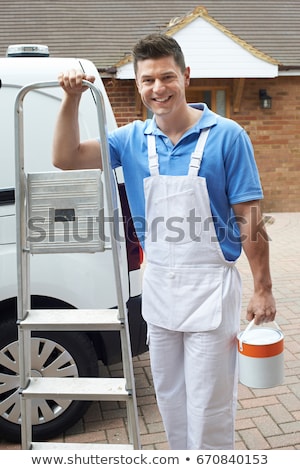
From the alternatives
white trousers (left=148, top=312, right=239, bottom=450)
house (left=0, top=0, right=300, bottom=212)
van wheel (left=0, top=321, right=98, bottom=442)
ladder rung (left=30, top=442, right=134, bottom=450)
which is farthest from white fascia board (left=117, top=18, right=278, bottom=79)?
ladder rung (left=30, top=442, right=134, bottom=450)

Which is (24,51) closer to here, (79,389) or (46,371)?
(46,371)

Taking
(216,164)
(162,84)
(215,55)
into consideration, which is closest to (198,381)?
(216,164)

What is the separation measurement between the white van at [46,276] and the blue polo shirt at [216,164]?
0.79 metres

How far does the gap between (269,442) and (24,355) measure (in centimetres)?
→ 164

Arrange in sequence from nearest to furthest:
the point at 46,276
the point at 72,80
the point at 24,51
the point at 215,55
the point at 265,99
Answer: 1. the point at 72,80
2. the point at 46,276
3. the point at 24,51
4. the point at 215,55
5. the point at 265,99

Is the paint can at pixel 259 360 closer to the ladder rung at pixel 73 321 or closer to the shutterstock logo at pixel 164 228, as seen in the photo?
the shutterstock logo at pixel 164 228

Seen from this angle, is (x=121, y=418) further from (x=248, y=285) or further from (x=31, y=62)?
(x=248, y=285)

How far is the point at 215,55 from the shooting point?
1020cm

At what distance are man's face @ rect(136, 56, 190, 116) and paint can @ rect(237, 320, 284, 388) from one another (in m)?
0.98

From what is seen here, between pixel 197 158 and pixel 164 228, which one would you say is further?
pixel 164 228

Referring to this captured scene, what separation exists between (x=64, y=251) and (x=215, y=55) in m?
8.79

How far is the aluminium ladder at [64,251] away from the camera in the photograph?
2.21 m

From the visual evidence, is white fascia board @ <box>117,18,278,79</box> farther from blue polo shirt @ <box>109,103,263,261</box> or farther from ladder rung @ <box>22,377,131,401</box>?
ladder rung @ <box>22,377,131,401</box>

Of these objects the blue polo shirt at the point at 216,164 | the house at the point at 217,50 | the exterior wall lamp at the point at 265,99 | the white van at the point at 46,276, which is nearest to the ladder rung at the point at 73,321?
the blue polo shirt at the point at 216,164
